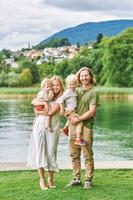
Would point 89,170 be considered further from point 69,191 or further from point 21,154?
point 21,154

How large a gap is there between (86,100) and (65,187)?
1212 mm

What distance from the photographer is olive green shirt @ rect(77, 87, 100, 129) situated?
24.8ft

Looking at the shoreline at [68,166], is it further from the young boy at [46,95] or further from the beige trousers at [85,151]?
the young boy at [46,95]

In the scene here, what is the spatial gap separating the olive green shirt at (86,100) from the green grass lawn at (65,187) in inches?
35.1

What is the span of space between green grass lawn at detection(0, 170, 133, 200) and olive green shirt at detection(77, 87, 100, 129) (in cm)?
89

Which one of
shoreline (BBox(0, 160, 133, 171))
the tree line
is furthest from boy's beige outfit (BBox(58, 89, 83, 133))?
the tree line

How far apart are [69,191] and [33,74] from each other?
330 feet

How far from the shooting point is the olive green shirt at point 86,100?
7.57 meters

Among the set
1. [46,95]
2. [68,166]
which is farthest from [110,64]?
[46,95]

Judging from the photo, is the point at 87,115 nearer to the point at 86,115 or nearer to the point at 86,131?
the point at 86,115

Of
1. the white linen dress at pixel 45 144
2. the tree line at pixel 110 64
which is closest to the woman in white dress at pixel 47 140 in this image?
the white linen dress at pixel 45 144

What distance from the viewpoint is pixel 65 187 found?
7.69m

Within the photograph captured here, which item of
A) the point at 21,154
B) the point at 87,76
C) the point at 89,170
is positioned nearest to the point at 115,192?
the point at 89,170

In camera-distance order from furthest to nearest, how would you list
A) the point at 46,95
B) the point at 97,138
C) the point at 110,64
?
the point at 110,64 < the point at 97,138 < the point at 46,95
